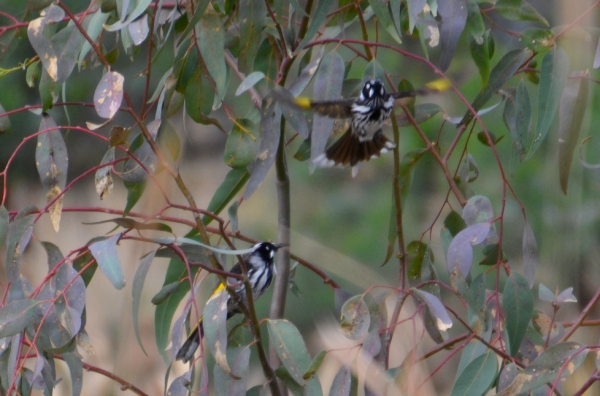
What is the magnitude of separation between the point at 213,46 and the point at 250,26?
85 millimetres

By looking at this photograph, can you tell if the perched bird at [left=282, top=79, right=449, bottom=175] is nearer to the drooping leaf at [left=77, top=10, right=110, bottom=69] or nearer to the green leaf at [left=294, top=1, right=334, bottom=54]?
the green leaf at [left=294, top=1, right=334, bottom=54]

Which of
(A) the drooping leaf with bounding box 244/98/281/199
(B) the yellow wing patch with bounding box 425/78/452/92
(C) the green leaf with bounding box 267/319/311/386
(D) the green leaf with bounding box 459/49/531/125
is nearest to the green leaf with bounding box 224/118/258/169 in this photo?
(A) the drooping leaf with bounding box 244/98/281/199

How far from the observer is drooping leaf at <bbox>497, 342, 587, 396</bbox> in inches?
41.6

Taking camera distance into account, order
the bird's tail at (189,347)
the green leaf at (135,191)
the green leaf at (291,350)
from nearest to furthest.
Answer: the green leaf at (291,350) < the green leaf at (135,191) < the bird's tail at (189,347)

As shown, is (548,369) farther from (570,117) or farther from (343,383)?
(570,117)

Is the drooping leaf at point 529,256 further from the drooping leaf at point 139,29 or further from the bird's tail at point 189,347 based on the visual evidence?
the drooping leaf at point 139,29

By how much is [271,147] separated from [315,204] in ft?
7.05

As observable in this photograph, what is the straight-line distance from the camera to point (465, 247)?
47.6 inches

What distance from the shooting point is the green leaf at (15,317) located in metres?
1.08

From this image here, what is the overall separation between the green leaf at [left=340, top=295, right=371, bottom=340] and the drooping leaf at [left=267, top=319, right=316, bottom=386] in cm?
8

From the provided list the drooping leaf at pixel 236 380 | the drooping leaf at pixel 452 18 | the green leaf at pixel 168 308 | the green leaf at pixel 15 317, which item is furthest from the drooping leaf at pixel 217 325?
the drooping leaf at pixel 452 18

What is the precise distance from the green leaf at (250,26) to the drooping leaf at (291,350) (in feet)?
1.64

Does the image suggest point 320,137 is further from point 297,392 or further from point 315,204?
point 315,204

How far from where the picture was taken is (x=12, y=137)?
Result: 3557mm
